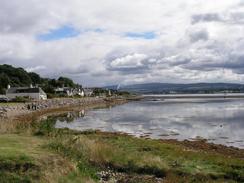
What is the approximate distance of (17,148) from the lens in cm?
1504

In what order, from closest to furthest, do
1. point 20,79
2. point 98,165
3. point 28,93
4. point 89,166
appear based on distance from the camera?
point 89,166 < point 98,165 < point 28,93 < point 20,79

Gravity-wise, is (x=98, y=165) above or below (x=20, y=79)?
below

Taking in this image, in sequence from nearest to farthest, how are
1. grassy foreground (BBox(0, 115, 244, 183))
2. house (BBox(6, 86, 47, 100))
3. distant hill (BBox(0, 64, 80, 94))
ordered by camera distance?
grassy foreground (BBox(0, 115, 244, 183)) → house (BBox(6, 86, 47, 100)) → distant hill (BBox(0, 64, 80, 94))

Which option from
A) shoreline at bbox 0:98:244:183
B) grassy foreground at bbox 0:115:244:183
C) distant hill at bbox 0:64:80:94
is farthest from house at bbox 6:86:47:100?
shoreline at bbox 0:98:244:183

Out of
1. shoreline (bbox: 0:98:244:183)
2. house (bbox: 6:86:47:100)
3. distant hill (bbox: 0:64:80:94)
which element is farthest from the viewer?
distant hill (bbox: 0:64:80:94)

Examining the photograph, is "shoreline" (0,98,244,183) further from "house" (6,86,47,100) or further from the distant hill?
the distant hill

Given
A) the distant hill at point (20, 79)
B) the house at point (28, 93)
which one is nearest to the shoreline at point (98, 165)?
the house at point (28, 93)

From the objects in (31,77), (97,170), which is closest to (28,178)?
(97,170)

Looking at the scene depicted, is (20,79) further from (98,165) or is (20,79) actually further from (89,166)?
(89,166)

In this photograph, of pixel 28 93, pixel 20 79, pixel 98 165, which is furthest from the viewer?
pixel 20 79

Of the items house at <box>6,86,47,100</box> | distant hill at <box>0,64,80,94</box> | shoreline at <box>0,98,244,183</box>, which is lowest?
shoreline at <box>0,98,244,183</box>

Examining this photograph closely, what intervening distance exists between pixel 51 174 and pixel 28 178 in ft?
2.13

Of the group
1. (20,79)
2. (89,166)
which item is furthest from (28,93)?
(89,166)

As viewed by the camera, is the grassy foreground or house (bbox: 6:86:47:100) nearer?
the grassy foreground
